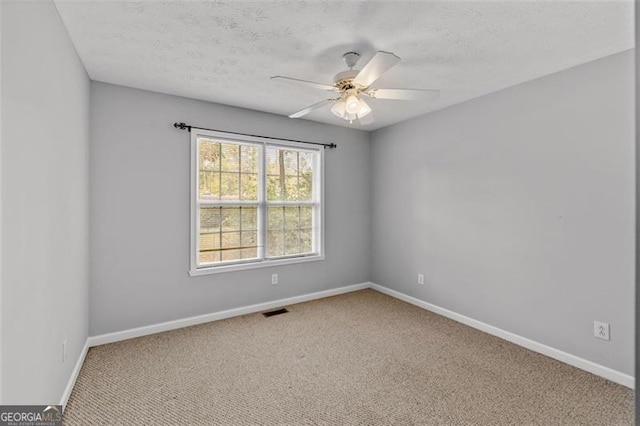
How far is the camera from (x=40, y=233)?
153cm

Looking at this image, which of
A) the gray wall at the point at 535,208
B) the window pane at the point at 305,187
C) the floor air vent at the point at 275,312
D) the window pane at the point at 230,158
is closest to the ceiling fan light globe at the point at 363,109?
the gray wall at the point at 535,208

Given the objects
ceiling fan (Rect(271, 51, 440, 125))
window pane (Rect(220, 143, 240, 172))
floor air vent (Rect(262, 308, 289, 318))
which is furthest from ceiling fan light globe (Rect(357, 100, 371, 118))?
floor air vent (Rect(262, 308, 289, 318))

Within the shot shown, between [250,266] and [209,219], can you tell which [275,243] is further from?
[209,219]

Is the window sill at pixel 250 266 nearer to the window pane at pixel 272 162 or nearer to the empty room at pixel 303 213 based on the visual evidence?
the empty room at pixel 303 213

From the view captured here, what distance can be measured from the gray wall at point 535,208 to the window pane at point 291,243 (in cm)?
148

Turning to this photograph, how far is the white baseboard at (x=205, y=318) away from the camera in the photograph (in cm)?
288

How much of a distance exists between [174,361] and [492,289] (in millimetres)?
3058

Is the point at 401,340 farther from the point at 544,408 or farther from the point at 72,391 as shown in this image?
the point at 72,391

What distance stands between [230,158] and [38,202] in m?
2.18

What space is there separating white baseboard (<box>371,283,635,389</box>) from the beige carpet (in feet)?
0.26

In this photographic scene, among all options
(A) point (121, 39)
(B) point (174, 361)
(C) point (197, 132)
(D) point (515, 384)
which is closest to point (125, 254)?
(B) point (174, 361)

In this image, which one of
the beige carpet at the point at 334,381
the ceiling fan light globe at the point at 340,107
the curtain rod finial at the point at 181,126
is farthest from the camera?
the curtain rod finial at the point at 181,126

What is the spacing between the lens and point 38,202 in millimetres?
1502

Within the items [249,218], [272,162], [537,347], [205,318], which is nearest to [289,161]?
[272,162]
